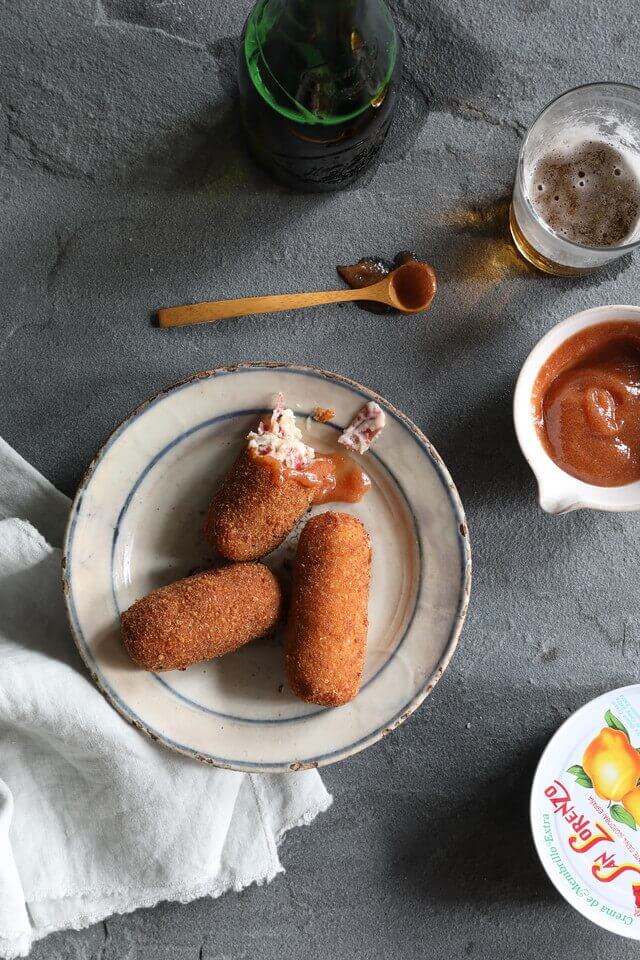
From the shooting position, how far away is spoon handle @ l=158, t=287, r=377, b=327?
1571 mm

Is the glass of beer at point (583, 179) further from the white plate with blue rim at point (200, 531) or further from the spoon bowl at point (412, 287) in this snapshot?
the white plate with blue rim at point (200, 531)

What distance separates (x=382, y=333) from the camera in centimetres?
162

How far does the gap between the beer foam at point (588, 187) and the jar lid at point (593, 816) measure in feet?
2.92

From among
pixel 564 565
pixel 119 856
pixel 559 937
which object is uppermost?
pixel 564 565

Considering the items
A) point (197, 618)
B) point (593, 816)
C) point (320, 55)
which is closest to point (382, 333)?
point (320, 55)

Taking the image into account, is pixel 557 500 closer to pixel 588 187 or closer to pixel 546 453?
pixel 546 453

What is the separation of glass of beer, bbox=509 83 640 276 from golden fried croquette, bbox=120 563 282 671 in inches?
33.3

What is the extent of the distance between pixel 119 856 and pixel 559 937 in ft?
2.94

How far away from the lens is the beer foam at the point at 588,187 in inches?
62.0

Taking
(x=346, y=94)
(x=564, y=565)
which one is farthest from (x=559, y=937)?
(x=346, y=94)

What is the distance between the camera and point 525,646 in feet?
5.41

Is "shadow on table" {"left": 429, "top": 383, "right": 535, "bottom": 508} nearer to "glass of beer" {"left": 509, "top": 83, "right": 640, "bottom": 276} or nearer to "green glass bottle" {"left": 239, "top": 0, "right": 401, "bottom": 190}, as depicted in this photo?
"glass of beer" {"left": 509, "top": 83, "right": 640, "bottom": 276}

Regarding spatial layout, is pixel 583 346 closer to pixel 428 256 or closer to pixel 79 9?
pixel 428 256

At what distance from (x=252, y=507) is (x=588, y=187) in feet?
2.94
